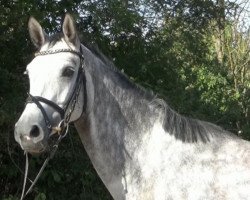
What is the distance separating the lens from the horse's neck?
3.19 metres

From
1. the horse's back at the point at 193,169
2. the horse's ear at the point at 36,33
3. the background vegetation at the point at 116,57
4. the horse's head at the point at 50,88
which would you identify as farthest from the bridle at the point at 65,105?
the background vegetation at the point at 116,57

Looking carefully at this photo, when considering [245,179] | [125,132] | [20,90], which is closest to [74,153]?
[20,90]

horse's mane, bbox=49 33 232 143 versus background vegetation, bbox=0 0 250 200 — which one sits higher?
horse's mane, bbox=49 33 232 143

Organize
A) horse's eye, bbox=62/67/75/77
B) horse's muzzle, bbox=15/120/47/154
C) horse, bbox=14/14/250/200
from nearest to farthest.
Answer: horse's muzzle, bbox=15/120/47/154
horse, bbox=14/14/250/200
horse's eye, bbox=62/67/75/77

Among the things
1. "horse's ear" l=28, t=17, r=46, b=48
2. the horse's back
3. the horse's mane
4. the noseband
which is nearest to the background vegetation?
"horse's ear" l=28, t=17, r=46, b=48

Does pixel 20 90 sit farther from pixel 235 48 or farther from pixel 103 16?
pixel 235 48

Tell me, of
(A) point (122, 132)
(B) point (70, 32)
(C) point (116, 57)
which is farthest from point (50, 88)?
(C) point (116, 57)

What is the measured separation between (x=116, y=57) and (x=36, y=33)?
3670 mm

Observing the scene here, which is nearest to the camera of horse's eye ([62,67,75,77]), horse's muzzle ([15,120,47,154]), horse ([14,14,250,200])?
horse's muzzle ([15,120,47,154])

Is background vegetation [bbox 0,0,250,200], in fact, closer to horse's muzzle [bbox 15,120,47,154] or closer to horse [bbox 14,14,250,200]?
horse [bbox 14,14,250,200]

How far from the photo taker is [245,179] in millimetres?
2922

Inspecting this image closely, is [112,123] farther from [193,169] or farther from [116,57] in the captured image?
[116,57]

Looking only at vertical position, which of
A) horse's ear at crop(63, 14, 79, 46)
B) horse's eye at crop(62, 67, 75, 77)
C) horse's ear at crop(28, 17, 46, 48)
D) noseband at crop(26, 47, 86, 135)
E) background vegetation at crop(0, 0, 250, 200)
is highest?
horse's ear at crop(63, 14, 79, 46)

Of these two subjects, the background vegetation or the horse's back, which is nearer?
the horse's back
